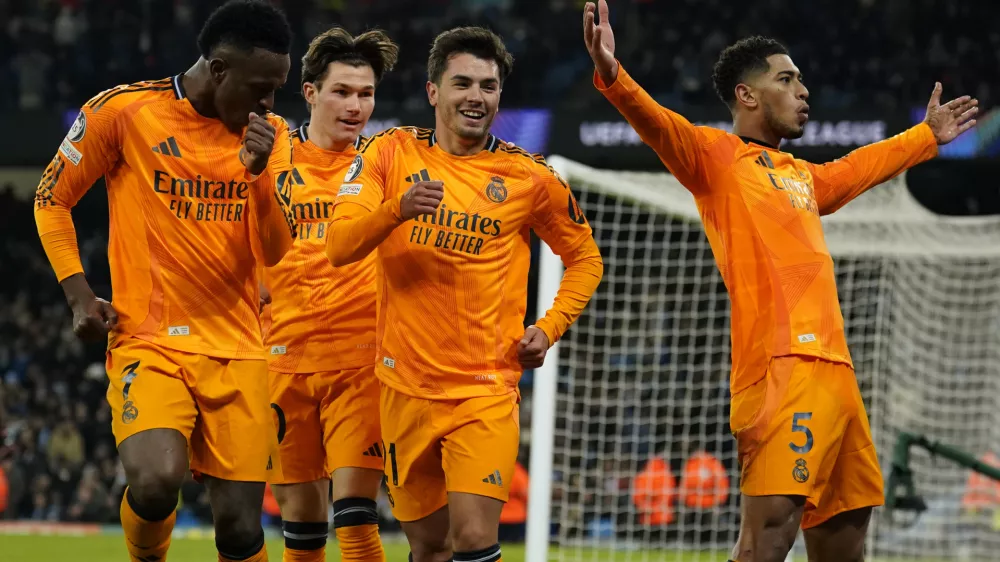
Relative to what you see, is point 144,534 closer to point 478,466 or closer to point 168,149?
point 478,466

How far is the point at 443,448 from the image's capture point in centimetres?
509

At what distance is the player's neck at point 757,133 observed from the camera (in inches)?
212

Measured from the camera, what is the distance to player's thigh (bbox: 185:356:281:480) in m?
4.92

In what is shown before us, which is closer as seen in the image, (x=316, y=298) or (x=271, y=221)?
(x=271, y=221)

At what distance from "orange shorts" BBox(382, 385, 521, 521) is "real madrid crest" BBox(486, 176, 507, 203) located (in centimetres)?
82

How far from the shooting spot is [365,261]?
6047mm

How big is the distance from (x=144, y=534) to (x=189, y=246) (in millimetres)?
1133

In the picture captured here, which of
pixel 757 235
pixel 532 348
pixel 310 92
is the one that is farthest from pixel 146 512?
pixel 757 235

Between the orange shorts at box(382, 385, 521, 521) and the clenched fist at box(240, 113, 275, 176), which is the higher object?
the clenched fist at box(240, 113, 275, 176)

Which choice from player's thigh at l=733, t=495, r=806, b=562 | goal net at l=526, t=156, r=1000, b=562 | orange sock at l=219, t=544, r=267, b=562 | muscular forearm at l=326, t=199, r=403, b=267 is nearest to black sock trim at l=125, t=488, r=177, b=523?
orange sock at l=219, t=544, r=267, b=562

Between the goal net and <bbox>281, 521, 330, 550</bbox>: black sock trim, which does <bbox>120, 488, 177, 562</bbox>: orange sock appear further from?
the goal net

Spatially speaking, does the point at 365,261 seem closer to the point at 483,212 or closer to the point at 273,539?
the point at 483,212

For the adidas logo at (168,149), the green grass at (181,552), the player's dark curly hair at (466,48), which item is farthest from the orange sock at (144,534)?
the green grass at (181,552)

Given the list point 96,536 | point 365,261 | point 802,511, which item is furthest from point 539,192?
point 96,536
